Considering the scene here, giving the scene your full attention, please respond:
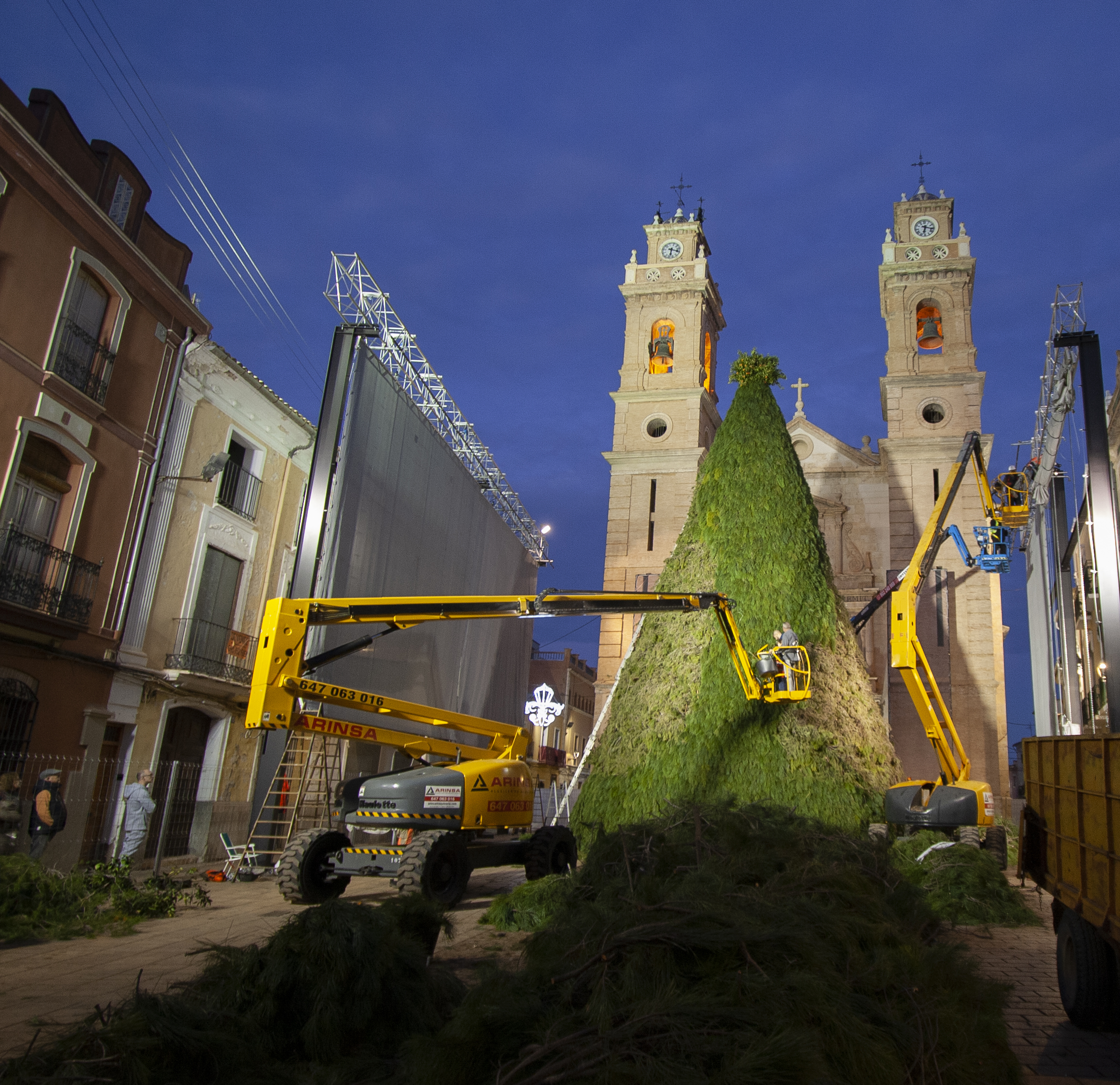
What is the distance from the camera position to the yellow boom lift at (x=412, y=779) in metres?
9.88

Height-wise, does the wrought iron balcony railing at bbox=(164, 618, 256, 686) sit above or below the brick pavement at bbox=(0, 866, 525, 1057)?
above

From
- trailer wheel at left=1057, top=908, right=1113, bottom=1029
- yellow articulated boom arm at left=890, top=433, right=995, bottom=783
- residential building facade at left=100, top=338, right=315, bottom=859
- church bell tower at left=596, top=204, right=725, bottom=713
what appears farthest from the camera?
church bell tower at left=596, top=204, right=725, bottom=713

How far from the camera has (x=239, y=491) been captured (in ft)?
59.4

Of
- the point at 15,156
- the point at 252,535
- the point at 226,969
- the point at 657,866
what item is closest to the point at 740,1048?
the point at 226,969

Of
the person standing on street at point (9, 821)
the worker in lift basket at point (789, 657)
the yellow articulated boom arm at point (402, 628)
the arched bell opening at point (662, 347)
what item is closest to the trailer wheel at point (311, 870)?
the yellow articulated boom arm at point (402, 628)

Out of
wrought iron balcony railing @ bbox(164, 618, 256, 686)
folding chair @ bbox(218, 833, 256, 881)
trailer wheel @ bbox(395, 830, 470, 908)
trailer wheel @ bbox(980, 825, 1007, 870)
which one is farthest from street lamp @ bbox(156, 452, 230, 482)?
trailer wheel @ bbox(980, 825, 1007, 870)

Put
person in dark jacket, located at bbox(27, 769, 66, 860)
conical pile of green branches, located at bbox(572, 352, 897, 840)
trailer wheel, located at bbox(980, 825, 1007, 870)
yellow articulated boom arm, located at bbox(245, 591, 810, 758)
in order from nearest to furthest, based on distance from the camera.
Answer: yellow articulated boom arm, located at bbox(245, 591, 810, 758), person in dark jacket, located at bbox(27, 769, 66, 860), conical pile of green branches, located at bbox(572, 352, 897, 840), trailer wheel, located at bbox(980, 825, 1007, 870)

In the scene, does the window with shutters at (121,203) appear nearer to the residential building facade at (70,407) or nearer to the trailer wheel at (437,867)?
the residential building facade at (70,407)

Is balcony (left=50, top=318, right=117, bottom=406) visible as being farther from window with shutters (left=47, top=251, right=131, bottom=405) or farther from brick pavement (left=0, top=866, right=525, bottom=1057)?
brick pavement (left=0, top=866, right=525, bottom=1057)

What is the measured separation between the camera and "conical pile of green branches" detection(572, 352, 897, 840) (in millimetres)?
13992

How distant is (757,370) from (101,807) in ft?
47.1

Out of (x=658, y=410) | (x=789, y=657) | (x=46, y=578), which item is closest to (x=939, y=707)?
(x=789, y=657)

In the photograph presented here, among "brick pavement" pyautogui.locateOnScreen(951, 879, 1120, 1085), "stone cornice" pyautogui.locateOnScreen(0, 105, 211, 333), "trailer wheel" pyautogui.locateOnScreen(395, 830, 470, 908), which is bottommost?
"brick pavement" pyautogui.locateOnScreen(951, 879, 1120, 1085)

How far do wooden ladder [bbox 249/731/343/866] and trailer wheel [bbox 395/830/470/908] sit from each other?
355 centimetres
